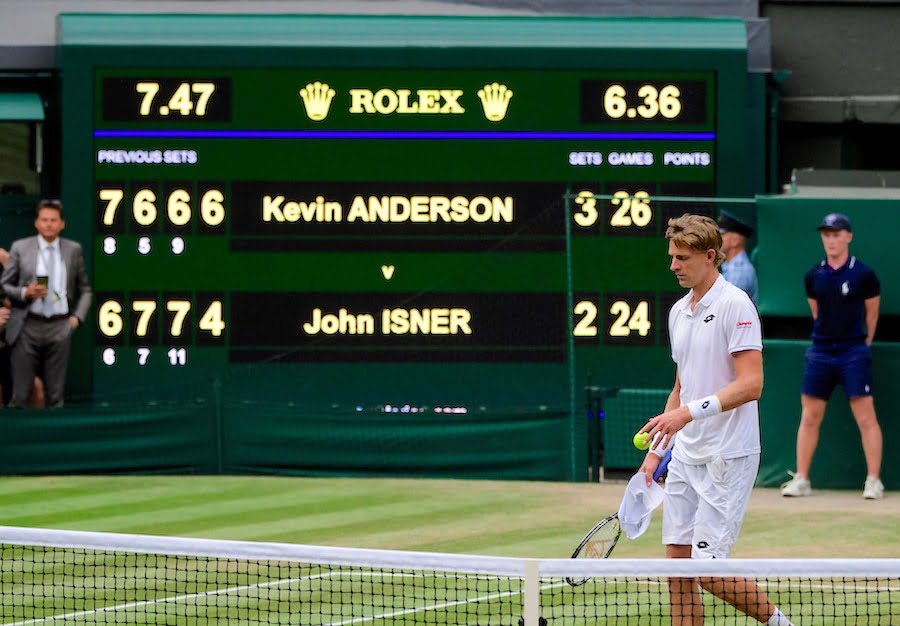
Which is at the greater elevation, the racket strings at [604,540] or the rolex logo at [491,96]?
the rolex logo at [491,96]

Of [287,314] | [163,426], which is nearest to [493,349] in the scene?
[287,314]

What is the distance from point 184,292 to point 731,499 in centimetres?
810

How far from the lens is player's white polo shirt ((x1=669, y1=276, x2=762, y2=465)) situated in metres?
6.56

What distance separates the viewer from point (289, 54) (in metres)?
14.0

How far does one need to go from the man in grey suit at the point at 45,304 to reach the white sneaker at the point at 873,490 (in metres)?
5.99

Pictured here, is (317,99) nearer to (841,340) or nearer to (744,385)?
(841,340)

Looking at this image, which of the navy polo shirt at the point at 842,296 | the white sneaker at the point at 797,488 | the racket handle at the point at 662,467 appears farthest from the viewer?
the white sneaker at the point at 797,488

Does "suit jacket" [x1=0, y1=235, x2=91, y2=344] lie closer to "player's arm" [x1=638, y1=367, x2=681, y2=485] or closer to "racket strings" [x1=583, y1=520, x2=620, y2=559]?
"racket strings" [x1=583, y1=520, x2=620, y2=559]

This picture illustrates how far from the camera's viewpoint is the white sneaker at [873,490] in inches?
466

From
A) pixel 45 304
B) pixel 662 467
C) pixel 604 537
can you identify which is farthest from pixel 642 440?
pixel 45 304

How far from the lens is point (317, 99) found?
1404cm

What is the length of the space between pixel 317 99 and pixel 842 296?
4.67 meters

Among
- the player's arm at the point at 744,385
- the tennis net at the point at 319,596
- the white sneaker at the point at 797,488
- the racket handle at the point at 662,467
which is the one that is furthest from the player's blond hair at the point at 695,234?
the white sneaker at the point at 797,488

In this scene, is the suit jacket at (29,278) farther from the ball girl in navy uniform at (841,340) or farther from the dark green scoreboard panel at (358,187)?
the ball girl in navy uniform at (841,340)
